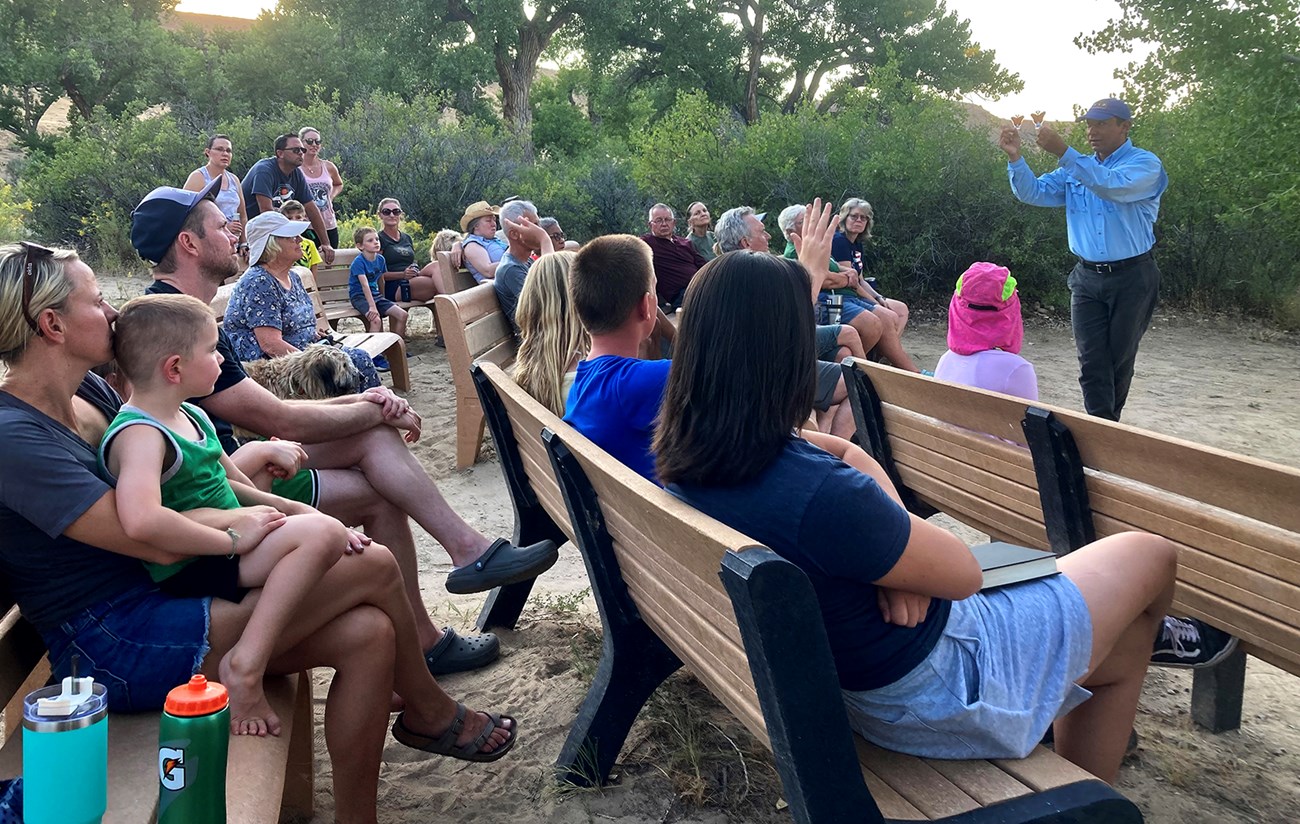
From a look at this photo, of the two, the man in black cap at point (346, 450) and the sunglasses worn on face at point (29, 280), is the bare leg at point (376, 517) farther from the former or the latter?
the sunglasses worn on face at point (29, 280)

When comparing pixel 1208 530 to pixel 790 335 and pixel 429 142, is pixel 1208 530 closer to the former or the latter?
pixel 790 335

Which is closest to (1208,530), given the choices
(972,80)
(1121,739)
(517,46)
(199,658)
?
(1121,739)

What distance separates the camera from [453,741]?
8.78 feet

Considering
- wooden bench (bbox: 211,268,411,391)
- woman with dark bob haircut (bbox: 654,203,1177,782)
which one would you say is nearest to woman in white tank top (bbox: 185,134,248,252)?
wooden bench (bbox: 211,268,411,391)

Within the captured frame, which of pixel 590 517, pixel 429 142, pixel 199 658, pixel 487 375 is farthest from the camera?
pixel 429 142

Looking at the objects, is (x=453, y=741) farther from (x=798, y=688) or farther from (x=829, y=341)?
(x=829, y=341)

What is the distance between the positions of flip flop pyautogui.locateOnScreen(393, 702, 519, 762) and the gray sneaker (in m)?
1.75

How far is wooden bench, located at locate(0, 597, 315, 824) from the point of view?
1795 mm

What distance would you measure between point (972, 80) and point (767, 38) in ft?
24.1

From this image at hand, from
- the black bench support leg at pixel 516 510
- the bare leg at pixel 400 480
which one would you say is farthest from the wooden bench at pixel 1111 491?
the bare leg at pixel 400 480

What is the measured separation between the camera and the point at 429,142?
17.0 m

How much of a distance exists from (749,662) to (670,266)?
6.66 meters

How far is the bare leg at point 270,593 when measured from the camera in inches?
81.7

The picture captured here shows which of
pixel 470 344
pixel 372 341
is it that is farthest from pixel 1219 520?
pixel 372 341
